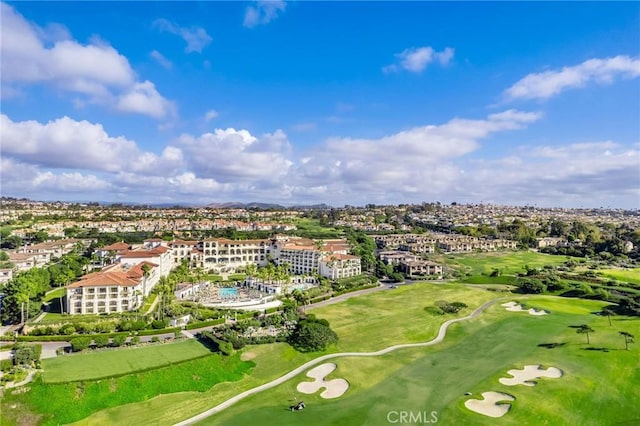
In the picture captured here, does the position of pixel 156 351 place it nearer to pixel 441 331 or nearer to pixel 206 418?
pixel 206 418

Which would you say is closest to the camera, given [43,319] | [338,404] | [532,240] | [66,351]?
[338,404]

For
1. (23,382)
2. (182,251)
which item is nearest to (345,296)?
(182,251)

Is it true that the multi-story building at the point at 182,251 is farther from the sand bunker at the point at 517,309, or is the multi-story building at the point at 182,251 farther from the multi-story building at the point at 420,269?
the sand bunker at the point at 517,309

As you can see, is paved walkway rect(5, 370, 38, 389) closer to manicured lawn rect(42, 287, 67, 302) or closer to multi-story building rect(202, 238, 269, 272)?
manicured lawn rect(42, 287, 67, 302)

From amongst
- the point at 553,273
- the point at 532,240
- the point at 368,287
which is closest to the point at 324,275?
the point at 368,287

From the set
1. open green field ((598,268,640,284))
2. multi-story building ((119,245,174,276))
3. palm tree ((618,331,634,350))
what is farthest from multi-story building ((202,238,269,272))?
open green field ((598,268,640,284))

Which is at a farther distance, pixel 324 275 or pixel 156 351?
pixel 324 275
